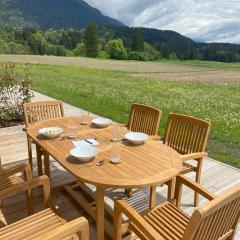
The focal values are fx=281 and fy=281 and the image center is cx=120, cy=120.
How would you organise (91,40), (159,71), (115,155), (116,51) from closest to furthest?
(115,155) → (159,71) → (91,40) → (116,51)

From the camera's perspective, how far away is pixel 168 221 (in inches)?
104

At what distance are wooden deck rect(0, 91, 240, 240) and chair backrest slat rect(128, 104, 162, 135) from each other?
949 mm

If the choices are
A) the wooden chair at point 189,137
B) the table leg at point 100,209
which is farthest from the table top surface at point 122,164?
the wooden chair at point 189,137

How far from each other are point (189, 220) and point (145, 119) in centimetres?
268

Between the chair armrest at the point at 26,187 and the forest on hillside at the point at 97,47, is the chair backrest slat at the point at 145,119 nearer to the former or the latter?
the chair armrest at the point at 26,187

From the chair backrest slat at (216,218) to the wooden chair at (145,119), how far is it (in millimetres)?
2150

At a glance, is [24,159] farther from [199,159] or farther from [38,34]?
[38,34]

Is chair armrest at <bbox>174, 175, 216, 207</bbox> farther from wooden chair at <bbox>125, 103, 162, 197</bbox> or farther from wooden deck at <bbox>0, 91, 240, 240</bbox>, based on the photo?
wooden chair at <bbox>125, 103, 162, 197</bbox>

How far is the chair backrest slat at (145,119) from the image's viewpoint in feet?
14.2

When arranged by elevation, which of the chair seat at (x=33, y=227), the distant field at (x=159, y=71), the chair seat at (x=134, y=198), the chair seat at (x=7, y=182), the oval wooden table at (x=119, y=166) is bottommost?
the distant field at (x=159, y=71)

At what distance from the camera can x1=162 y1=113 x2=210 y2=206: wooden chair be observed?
371cm

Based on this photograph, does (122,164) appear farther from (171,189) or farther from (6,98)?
(6,98)

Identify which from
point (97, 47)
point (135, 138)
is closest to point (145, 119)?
point (135, 138)

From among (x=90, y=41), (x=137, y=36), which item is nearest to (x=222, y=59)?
(x=137, y=36)
